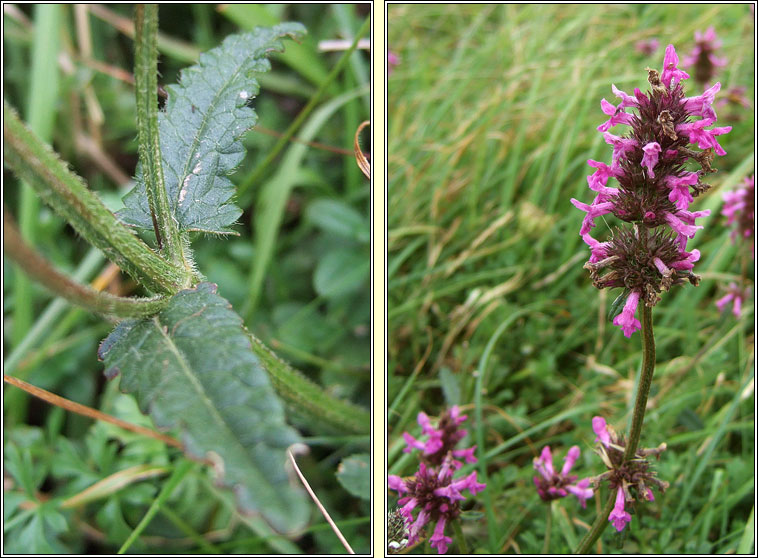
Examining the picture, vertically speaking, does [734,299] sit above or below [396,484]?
above

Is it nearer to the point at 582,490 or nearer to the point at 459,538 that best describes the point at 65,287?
the point at 459,538

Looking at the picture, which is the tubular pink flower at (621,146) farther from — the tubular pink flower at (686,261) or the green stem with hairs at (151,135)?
the green stem with hairs at (151,135)

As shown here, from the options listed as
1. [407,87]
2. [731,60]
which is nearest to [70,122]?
[407,87]

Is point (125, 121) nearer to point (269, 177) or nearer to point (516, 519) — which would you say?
point (269, 177)

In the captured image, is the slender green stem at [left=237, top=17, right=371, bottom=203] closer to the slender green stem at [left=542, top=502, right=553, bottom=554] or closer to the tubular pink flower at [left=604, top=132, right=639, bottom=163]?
the tubular pink flower at [left=604, top=132, right=639, bottom=163]

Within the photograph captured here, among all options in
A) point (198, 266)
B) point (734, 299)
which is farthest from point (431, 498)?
point (198, 266)

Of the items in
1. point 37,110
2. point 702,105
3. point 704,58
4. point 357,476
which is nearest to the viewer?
point 702,105

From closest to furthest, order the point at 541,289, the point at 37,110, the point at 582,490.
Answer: the point at 582,490
the point at 541,289
the point at 37,110

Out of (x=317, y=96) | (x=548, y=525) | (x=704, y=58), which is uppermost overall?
(x=704, y=58)
